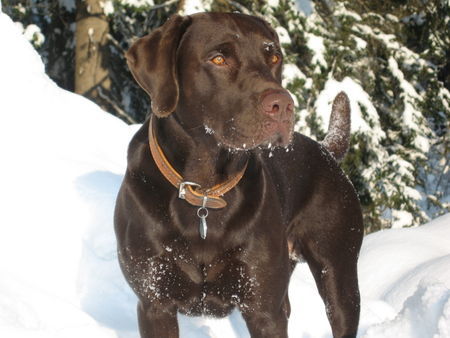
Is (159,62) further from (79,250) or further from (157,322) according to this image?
(79,250)

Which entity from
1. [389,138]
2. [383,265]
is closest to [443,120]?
[389,138]

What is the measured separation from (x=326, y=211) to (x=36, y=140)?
2.53 meters

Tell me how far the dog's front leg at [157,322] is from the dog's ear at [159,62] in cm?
85

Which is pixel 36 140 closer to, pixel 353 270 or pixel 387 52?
pixel 353 270

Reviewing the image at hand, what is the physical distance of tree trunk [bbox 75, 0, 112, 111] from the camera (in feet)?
33.8

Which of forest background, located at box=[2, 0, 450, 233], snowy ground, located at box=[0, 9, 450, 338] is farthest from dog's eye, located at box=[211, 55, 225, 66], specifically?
forest background, located at box=[2, 0, 450, 233]

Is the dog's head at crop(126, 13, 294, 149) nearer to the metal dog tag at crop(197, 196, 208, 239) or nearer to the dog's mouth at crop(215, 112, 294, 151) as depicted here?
the dog's mouth at crop(215, 112, 294, 151)

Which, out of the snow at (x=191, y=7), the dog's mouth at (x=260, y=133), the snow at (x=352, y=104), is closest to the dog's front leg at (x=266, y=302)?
the dog's mouth at (x=260, y=133)

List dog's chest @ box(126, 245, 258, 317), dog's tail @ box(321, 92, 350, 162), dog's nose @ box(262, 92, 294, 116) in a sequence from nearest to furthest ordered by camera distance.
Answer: dog's nose @ box(262, 92, 294, 116), dog's chest @ box(126, 245, 258, 317), dog's tail @ box(321, 92, 350, 162)

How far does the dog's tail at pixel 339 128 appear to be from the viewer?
4.06m

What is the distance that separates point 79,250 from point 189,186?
1634 mm

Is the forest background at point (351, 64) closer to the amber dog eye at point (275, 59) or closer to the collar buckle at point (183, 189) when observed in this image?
the amber dog eye at point (275, 59)

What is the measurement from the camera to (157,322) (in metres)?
2.87

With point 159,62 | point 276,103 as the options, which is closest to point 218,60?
point 159,62
